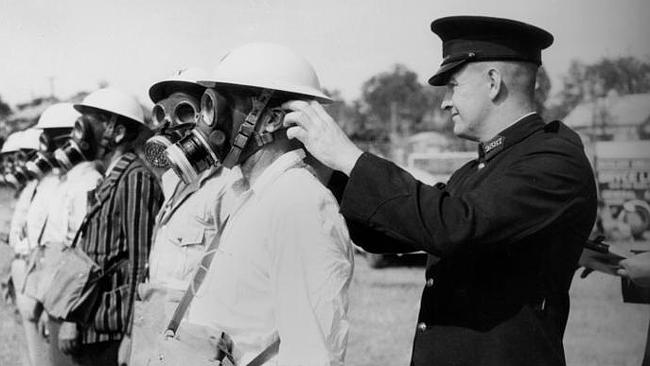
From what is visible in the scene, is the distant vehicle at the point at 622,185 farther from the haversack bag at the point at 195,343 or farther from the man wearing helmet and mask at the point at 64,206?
the haversack bag at the point at 195,343

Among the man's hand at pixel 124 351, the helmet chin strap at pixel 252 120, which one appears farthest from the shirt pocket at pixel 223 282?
the man's hand at pixel 124 351

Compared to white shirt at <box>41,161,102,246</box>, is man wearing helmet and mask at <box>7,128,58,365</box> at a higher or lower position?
lower

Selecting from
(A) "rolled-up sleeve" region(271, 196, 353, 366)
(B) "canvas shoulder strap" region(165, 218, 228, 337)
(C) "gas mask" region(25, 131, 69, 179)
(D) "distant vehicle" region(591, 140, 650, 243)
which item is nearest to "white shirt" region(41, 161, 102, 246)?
(C) "gas mask" region(25, 131, 69, 179)

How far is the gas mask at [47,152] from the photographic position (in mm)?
6770

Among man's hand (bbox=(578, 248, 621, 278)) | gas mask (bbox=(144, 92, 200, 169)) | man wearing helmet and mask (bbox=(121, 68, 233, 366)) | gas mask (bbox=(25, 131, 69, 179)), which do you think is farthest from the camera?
gas mask (bbox=(25, 131, 69, 179))

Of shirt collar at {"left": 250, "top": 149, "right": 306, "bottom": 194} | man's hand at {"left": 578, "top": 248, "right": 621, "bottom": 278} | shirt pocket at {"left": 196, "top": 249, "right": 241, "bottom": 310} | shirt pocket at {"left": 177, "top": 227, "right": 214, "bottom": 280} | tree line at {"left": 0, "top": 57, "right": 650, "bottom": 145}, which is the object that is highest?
shirt collar at {"left": 250, "top": 149, "right": 306, "bottom": 194}

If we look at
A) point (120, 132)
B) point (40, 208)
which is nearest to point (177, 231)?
point (120, 132)

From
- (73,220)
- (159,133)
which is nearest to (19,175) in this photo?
(73,220)

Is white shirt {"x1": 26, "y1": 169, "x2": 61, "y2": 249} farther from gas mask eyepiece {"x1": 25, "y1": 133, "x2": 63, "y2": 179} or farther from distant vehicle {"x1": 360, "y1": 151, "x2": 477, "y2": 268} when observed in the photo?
distant vehicle {"x1": 360, "y1": 151, "x2": 477, "y2": 268}

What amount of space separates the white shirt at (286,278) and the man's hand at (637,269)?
1.89m

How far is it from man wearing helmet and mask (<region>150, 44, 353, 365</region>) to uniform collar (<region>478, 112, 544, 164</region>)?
55cm

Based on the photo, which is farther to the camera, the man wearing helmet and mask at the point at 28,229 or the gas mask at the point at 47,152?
the gas mask at the point at 47,152

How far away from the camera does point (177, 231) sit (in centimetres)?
432

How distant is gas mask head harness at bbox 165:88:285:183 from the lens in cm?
282
